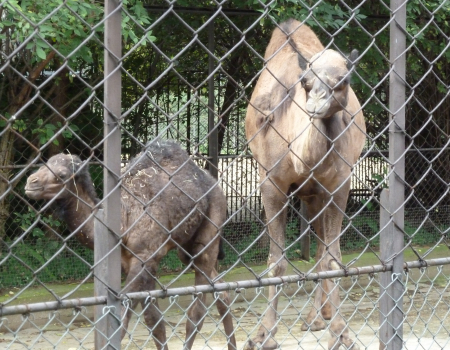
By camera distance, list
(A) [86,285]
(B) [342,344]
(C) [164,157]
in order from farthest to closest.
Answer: (A) [86,285] < (C) [164,157] < (B) [342,344]

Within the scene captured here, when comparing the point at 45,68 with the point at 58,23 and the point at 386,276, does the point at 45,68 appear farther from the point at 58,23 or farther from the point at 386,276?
the point at 386,276

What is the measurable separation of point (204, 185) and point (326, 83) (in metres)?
2.17

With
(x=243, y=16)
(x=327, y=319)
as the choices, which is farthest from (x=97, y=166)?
(x=327, y=319)

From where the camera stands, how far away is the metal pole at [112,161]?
260cm

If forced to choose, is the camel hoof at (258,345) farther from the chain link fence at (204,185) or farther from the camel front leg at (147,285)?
the camel front leg at (147,285)

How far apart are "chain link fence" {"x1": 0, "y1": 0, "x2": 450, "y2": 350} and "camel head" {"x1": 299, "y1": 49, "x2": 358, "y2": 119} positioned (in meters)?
0.02

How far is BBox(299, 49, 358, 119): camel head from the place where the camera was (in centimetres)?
393

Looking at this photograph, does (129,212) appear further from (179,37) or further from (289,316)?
(179,37)

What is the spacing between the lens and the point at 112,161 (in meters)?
2.65

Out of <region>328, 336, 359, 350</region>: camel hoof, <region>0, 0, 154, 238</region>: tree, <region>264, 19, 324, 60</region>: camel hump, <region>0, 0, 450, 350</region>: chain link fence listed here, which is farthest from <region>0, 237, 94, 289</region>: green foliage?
<region>328, 336, 359, 350</region>: camel hoof

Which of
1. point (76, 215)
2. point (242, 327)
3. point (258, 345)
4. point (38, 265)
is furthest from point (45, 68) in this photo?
point (258, 345)

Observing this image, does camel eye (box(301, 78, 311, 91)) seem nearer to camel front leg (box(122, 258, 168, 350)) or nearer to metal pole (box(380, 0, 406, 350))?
metal pole (box(380, 0, 406, 350))

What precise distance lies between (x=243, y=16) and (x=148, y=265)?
15.1ft

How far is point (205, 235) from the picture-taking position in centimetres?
594
